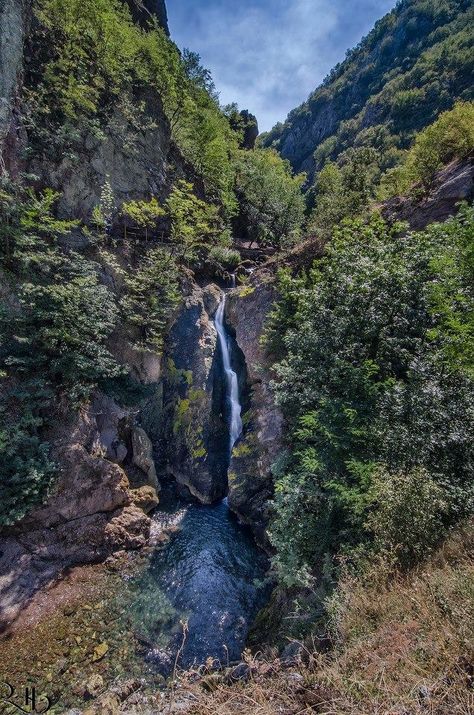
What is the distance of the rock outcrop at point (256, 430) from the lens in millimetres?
11586

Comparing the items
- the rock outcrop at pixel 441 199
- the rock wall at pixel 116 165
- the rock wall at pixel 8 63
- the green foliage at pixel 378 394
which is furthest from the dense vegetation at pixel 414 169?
the rock wall at pixel 8 63

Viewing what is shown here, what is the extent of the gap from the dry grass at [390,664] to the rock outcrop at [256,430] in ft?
22.0

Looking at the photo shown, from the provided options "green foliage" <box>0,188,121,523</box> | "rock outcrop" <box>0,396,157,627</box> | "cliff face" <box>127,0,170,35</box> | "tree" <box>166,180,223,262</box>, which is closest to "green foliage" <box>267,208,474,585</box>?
"rock outcrop" <box>0,396,157,627</box>

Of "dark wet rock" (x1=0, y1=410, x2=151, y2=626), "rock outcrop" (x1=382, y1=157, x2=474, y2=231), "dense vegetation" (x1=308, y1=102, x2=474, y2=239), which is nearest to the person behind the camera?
"dark wet rock" (x1=0, y1=410, x2=151, y2=626)

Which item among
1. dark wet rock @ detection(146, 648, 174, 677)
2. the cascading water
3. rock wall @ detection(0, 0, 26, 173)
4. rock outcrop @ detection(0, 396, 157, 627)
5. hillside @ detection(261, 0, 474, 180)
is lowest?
the cascading water

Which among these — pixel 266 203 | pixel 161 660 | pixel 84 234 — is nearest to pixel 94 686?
pixel 161 660

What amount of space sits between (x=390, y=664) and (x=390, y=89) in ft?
294

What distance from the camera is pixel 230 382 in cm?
1623

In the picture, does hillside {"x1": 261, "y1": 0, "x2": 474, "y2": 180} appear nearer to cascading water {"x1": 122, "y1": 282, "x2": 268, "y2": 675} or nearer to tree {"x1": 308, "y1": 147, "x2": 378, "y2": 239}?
tree {"x1": 308, "y1": 147, "x2": 378, "y2": 239}

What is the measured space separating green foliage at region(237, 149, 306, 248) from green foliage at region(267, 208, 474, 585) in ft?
53.6

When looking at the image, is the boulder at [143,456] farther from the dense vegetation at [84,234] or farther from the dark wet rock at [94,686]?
the dark wet rock at [94,686]

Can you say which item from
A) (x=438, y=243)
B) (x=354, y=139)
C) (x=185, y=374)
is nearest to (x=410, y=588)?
(x=438, y=243)

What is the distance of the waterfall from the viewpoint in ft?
49.6

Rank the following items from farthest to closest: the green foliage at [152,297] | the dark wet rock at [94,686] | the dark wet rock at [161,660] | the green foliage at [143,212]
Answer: the green foliage at [143,212] → the green foliage at [152,297] → the dark wet rock at [161,660] → the dark wet rock at [94,686]
